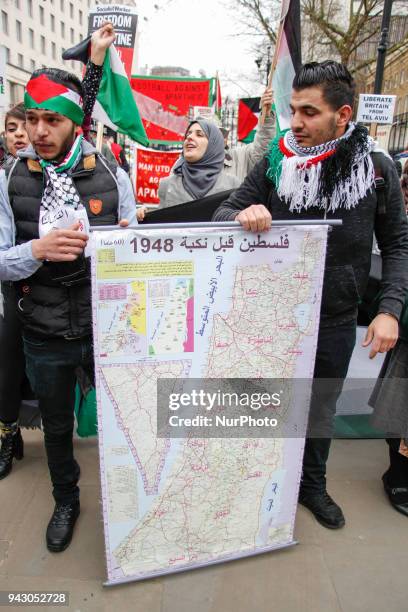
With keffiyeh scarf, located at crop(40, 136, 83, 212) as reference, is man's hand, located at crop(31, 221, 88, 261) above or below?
below

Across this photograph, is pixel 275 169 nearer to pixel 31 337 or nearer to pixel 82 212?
pixel 82 212

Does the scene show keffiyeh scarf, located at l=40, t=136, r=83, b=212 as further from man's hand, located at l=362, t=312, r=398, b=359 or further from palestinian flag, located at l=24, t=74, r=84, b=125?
man's hand, located at l=362, t=312, r=398, b=359

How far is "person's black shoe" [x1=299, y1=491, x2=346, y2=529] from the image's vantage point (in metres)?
2.30

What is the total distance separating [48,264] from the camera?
185 cm

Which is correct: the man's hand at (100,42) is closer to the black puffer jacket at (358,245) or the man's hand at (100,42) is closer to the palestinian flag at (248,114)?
the black puffer jacket at (358,245)

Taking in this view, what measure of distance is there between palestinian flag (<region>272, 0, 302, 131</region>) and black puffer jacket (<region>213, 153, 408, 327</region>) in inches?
36.0

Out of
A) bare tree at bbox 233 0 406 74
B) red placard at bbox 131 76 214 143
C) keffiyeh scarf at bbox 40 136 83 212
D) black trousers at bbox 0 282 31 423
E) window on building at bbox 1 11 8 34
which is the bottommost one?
black trousers at bbox 0 282 31 423

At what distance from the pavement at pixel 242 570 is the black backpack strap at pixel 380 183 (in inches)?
59.0

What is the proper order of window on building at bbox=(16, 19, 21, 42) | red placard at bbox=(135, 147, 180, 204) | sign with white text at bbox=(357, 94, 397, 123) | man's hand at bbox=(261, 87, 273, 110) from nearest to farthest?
1. man's hand at bbox=(261, 87, 273, 110)
2. red placard at bbox=(135, 147, 180, 204)
3. sign with white text at bbox=(357, 94, 397, 123)
4. window on building at bbox=(16, 19, 21, 42)

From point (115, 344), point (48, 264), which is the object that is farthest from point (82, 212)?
point (115, 344)

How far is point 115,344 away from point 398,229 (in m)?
1.27

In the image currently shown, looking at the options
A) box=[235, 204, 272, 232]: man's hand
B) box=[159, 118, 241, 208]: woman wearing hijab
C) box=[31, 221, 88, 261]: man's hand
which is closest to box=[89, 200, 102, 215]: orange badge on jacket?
box=[31, 221, 88, 261]: man's hand

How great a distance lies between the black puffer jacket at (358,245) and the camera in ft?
6.40

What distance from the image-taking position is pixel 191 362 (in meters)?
1.67
